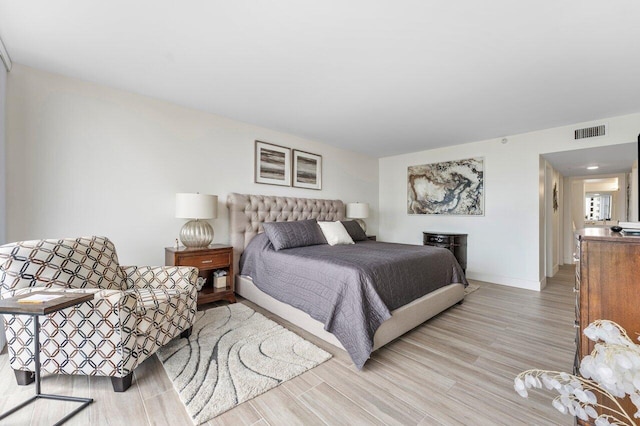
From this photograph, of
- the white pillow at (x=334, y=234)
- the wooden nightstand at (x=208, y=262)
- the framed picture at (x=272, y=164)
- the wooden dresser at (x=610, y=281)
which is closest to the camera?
the wooden dresser at (x=610, y=281)

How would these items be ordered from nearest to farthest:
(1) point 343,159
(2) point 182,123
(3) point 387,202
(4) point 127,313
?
(4) point 127,313, (2) point 182,123, (1) point 343,159, (3) point 387,202

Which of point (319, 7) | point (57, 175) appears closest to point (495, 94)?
point (319, 7)

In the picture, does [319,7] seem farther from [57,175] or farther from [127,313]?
[57,175]

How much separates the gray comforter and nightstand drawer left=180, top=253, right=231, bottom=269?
34cm

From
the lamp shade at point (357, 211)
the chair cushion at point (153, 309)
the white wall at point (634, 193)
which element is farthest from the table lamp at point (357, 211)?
the white wall at point (634, 193)

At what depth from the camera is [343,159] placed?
508 centimetres

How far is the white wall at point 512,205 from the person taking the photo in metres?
3.69

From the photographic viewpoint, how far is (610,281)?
48.4 inches

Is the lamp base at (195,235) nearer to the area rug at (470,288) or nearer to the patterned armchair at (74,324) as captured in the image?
the patterned armchair at (74,324)

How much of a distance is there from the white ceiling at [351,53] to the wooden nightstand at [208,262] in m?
1.70

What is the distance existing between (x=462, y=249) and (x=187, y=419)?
443 cm

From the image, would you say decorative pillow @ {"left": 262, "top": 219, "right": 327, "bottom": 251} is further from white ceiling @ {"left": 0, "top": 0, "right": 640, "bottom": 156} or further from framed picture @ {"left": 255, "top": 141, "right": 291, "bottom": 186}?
white ceiling @ {"left": 0, "top": 0, "right": 640, "bottom": 156}

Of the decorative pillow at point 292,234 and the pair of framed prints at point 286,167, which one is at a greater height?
the pair of framed prints at point 286,167

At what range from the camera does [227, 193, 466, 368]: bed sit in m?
2.01
